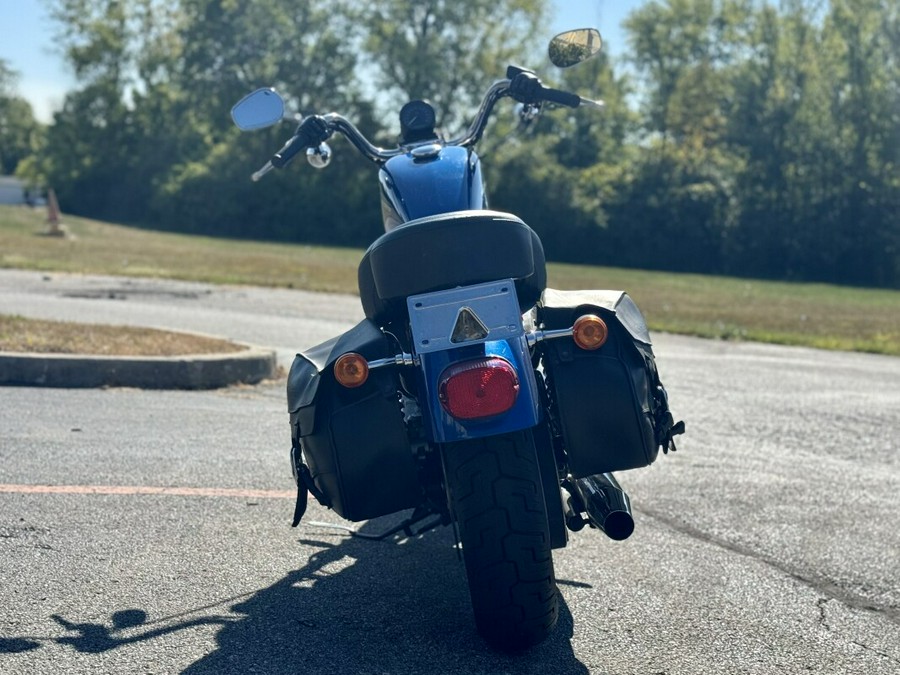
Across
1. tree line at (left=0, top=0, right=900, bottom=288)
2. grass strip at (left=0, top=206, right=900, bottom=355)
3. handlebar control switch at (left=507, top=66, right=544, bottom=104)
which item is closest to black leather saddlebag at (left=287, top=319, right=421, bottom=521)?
handlebar control switch at (left=507, top=66, right=544, bottom=104)

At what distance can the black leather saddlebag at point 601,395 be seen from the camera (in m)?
3.55

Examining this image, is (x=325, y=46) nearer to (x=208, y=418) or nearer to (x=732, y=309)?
(x=732, y=309)

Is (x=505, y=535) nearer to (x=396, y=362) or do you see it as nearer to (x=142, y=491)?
(x=396, y=362)

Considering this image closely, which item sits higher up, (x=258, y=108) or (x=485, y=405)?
(x=258, y=108)

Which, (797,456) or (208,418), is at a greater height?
(208,418)

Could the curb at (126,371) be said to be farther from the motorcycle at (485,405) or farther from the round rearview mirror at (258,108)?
the motorcycle at (485,405)

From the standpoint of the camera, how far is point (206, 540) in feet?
15.2

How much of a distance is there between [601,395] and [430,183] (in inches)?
42.9

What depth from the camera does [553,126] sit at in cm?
5912

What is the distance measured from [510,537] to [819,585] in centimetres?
166

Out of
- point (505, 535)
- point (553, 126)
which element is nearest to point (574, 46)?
point (505, 535)

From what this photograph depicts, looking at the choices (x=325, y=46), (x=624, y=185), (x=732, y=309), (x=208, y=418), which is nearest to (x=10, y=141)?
(x=325, y=46)

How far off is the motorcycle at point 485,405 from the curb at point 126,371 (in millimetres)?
4358

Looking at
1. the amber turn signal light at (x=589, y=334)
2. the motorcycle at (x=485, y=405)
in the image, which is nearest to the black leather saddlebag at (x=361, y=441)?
the motorcycle at (x=485, y=405)
